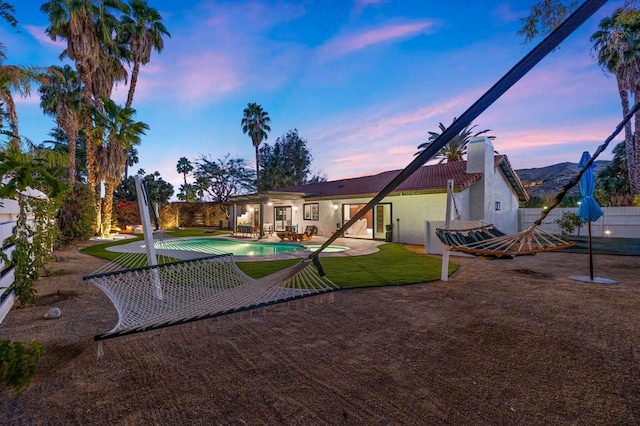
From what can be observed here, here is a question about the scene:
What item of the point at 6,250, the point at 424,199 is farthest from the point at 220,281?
the point at 424,199

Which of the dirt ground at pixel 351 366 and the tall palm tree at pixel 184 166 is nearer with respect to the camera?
the dirt ground at pixel 351 366

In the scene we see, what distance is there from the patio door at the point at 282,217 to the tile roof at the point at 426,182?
2523 mm

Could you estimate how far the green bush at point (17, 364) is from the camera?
2.94 ft

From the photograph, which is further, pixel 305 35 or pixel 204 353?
pixel 305 35

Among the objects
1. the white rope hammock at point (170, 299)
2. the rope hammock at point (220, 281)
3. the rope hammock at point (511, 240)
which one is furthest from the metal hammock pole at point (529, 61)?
the rope hammock at point (511, 240)

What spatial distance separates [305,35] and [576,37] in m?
8.00

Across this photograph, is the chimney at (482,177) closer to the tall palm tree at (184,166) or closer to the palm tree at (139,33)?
the palm tree at (139,33)

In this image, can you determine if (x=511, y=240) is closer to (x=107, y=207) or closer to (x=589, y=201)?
(x=589, y=201)

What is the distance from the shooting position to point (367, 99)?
1443 cm

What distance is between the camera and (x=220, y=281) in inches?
184

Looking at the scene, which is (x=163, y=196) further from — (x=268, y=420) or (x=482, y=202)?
(x=268, y=420)

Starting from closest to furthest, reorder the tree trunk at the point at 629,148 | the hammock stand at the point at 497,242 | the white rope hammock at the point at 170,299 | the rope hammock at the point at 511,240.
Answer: the white rope hammock at the point at 170,299 < the rope hammock at the point at 511,240 < the hammock stand at the point at 497,242 < the tree trunk at the point at 629,148

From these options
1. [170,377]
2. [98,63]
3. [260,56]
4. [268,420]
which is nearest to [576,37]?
[268,420]

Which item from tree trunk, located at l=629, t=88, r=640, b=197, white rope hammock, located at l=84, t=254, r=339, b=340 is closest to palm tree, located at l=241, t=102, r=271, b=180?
tree trunk, located at l=629, t=88, r=640, b=197
